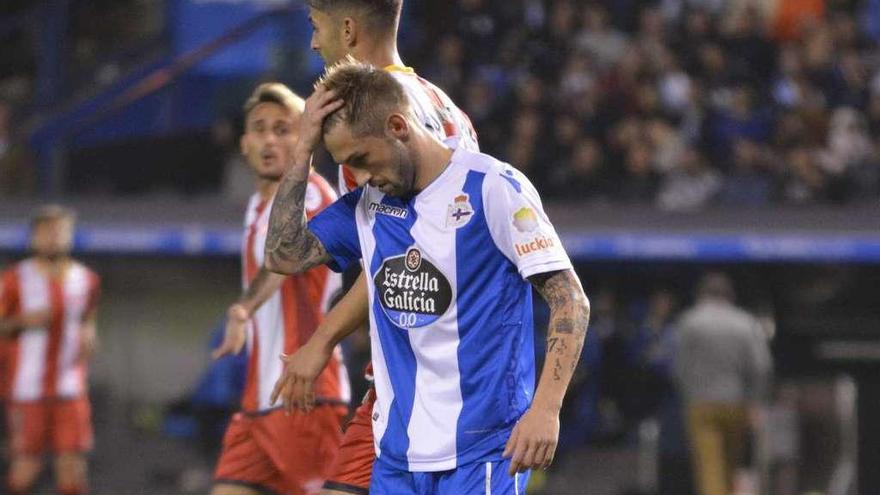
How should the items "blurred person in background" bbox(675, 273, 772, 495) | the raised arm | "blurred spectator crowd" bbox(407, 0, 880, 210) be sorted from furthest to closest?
"blurred spectator crowd" bbox(407, 0, 880, 210), "blurred person in background" bbox(675, 273, 772, 495), the raised arm

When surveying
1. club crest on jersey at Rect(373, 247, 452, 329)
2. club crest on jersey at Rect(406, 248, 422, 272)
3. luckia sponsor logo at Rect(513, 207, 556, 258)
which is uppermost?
luckia sponsor logo at Rect(513, 207, 556, 258)

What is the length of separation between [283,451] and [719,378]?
255 inches

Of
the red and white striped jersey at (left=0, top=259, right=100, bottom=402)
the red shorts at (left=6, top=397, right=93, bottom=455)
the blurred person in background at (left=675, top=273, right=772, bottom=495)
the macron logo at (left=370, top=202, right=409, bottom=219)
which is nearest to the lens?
the macron logo at (left=370, top=202, right=409, bottom=219)

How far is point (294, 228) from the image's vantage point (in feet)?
15.8

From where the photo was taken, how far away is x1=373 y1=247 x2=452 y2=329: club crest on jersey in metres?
4.52

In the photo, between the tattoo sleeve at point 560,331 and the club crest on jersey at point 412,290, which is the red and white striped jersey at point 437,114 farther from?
the tattoo sleeve at point 560,331

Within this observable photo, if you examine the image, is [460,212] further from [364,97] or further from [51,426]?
[51,426]

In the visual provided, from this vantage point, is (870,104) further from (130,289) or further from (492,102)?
(130,289)

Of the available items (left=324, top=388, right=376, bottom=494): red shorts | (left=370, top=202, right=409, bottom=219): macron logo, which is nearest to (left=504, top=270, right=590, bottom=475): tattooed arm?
(left=370, top=202, right=409, bottom=219): macron logo

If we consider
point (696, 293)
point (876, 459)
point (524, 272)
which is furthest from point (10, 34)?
point (524, 272)

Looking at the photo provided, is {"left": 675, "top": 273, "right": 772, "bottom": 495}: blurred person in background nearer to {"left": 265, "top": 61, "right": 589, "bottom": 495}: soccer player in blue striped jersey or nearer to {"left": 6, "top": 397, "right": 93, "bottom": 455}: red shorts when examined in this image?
{"left": 6, "top": 397, "right": 93, "bottom": 455}: red shorts

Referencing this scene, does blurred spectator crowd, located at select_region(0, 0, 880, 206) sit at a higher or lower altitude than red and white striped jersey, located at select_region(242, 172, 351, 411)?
higher

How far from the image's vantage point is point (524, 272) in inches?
172

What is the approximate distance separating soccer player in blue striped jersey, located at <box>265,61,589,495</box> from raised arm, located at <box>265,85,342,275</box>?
1.6 inches
